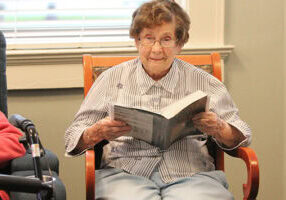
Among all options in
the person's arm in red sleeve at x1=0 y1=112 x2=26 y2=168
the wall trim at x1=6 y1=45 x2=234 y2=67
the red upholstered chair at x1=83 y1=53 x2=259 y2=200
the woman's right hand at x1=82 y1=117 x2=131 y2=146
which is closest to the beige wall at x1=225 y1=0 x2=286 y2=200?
the wall trim at x1=6 y1=45 x2=234 y2=67

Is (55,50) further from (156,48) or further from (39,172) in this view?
(39,172)

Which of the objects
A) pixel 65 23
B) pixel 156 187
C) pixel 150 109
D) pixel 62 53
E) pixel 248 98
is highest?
pixel 65 23

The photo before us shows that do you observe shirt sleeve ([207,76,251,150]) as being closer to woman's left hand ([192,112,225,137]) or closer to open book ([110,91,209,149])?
woman's left hand ([192,112,225,137])

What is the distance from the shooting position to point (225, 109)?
6.36 ft

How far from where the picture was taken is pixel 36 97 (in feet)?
8.55

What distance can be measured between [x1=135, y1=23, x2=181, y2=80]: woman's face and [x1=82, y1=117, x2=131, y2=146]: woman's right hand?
0.31 meters

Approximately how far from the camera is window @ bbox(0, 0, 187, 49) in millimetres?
2637

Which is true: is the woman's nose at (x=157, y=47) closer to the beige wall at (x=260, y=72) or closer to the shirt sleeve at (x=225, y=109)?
the shirt sleeve at (x=225, y=109)

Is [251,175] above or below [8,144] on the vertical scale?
below

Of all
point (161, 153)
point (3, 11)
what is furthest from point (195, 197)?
point (3, 11)

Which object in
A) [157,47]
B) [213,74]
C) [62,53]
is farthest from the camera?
[62,53]

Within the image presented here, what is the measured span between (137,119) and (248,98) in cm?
131

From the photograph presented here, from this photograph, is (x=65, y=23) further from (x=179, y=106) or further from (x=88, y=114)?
(x=179, y=106)

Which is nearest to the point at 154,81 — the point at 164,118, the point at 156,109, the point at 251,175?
the point at 156,109
